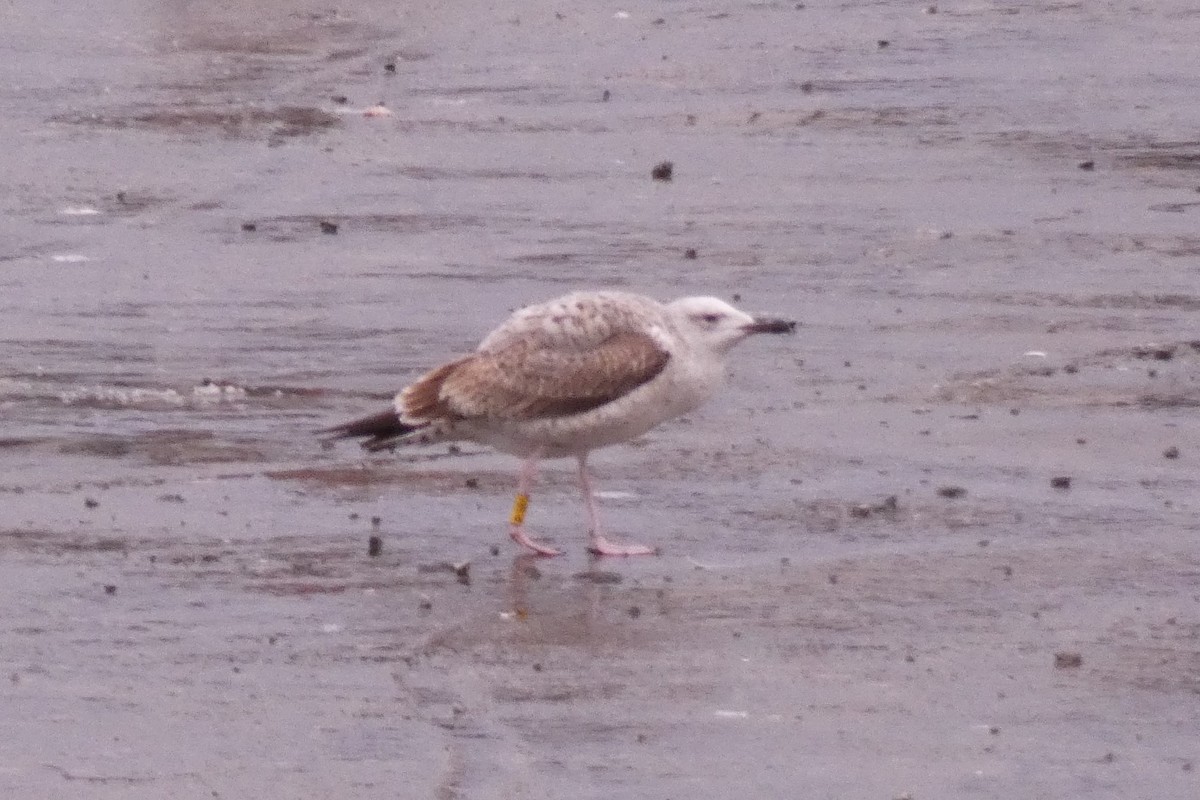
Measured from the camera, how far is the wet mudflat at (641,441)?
8102 millimetres

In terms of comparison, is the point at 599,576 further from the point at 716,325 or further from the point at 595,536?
the point at 716,325

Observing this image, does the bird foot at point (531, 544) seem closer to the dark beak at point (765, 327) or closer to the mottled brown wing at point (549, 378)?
the mottled brown wing at point (549, 378)

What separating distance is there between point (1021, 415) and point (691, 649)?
3232 mm

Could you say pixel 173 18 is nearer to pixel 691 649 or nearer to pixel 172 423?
pixel 172 423

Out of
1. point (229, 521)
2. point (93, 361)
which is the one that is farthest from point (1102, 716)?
point (93, 361)

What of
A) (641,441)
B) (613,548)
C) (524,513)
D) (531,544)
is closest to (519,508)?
(524,513)

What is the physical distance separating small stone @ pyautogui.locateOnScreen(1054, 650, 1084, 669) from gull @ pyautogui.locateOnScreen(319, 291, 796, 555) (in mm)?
2043

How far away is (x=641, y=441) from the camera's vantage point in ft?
38.3

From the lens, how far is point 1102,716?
Answer: 8102 mm

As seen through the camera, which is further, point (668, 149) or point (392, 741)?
point (668, 149)

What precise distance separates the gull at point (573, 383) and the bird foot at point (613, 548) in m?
0.10

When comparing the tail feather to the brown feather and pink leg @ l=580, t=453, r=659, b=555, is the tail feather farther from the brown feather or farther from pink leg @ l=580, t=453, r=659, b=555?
pink leg @ l=580, t=453, r=659, b=555

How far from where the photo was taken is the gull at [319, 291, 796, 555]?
10273mm

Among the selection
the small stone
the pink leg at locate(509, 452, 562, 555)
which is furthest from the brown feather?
the small stone
